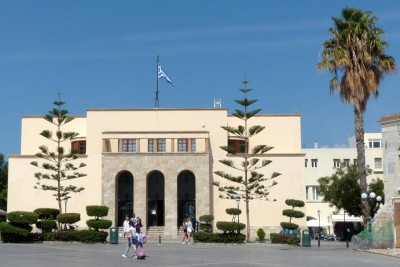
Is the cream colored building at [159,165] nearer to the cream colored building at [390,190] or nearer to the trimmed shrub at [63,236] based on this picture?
the trimmed shrub at [63,236]

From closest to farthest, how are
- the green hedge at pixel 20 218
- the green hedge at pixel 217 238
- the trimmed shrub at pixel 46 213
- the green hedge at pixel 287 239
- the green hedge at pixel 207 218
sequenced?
the green hedge at pixel 20 218, the green hedge at pixel 287 239, the green hedge at pixel 217 238, the trimmed shrub at pixel 46 213, the green hedge at pixel 207 218

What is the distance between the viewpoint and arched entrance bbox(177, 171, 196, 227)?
5238 cm

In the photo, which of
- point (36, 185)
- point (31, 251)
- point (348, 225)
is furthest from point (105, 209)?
point (348, 225)

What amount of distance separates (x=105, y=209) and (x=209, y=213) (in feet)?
42.1

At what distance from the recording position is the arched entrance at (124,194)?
172ft

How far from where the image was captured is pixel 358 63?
3325 centimetres

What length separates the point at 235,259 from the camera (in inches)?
1015

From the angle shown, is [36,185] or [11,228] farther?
[36,185]

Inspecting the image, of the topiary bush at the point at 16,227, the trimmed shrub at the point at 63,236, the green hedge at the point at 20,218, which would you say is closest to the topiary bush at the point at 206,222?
the trimmed shrub at the point at 63,236

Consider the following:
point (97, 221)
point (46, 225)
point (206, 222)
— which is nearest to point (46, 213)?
point (46, 225)

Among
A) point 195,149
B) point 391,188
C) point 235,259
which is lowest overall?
point 235,259

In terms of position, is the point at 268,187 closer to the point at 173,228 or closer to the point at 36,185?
the point at 173,228

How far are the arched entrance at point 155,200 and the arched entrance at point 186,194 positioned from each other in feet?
4.57

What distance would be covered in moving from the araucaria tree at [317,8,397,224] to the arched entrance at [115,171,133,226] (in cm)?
2305
